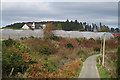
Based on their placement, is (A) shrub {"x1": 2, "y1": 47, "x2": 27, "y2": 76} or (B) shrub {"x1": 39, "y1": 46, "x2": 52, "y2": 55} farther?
(B) shrub {"x1": 39, "y1": 46, "x2": 52, "y2": 55}

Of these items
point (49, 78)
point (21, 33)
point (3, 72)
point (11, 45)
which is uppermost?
point (21, 33)

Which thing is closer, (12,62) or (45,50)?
(12,62)

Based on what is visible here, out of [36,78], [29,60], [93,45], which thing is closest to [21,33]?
[93,45]

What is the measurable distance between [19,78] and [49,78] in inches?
106

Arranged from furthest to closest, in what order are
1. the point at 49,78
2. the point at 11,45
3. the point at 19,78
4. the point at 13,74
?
the point at 11,45 → the point at 49,78 → the point at 13,74 → the point at 19,78

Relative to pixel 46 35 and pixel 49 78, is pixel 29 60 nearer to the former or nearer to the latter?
pixel 49 78

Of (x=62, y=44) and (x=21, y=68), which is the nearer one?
(x=21, y=68)

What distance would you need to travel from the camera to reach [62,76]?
12719 mm

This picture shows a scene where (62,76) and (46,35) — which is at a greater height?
(46,35)

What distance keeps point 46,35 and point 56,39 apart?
396 cm

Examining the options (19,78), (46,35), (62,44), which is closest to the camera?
(19,78)

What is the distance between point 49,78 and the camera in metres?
12.9

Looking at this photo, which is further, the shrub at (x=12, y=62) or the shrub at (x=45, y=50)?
the shrub at (x=45, y=50)

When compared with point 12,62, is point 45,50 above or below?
above
